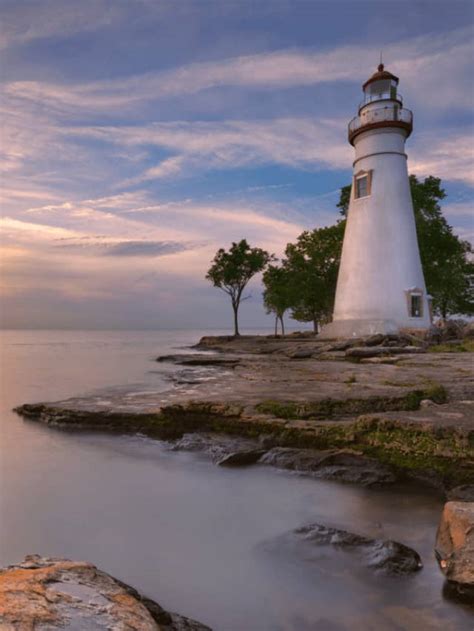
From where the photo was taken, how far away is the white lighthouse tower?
2647 cm

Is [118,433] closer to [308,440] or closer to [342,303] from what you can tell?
[308,440]

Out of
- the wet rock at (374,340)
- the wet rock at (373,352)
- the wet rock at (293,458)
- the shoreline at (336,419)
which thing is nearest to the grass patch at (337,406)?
the shoreline at (336,419)

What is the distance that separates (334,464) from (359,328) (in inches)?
850

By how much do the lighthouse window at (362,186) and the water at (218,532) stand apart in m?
24.4

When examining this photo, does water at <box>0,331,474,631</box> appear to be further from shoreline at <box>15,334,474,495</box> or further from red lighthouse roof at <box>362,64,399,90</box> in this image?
red lighthouse roof at <box>362,64,399,90</box>

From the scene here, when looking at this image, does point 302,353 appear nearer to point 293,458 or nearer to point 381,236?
point 381,236

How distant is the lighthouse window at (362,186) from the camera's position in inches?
1097

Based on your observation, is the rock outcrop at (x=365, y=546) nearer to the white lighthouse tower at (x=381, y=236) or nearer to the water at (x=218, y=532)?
the water at (x=218, y=532)

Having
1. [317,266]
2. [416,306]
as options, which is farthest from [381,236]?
[317,266]

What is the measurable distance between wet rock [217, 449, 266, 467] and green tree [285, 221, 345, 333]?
33.2 meters

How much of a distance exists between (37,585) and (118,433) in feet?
21.2

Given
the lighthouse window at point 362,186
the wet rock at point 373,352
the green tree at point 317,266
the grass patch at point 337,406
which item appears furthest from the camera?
the green tree at point 317,266

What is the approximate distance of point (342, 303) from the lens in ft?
93.2

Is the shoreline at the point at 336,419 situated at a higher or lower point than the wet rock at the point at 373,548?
higher
